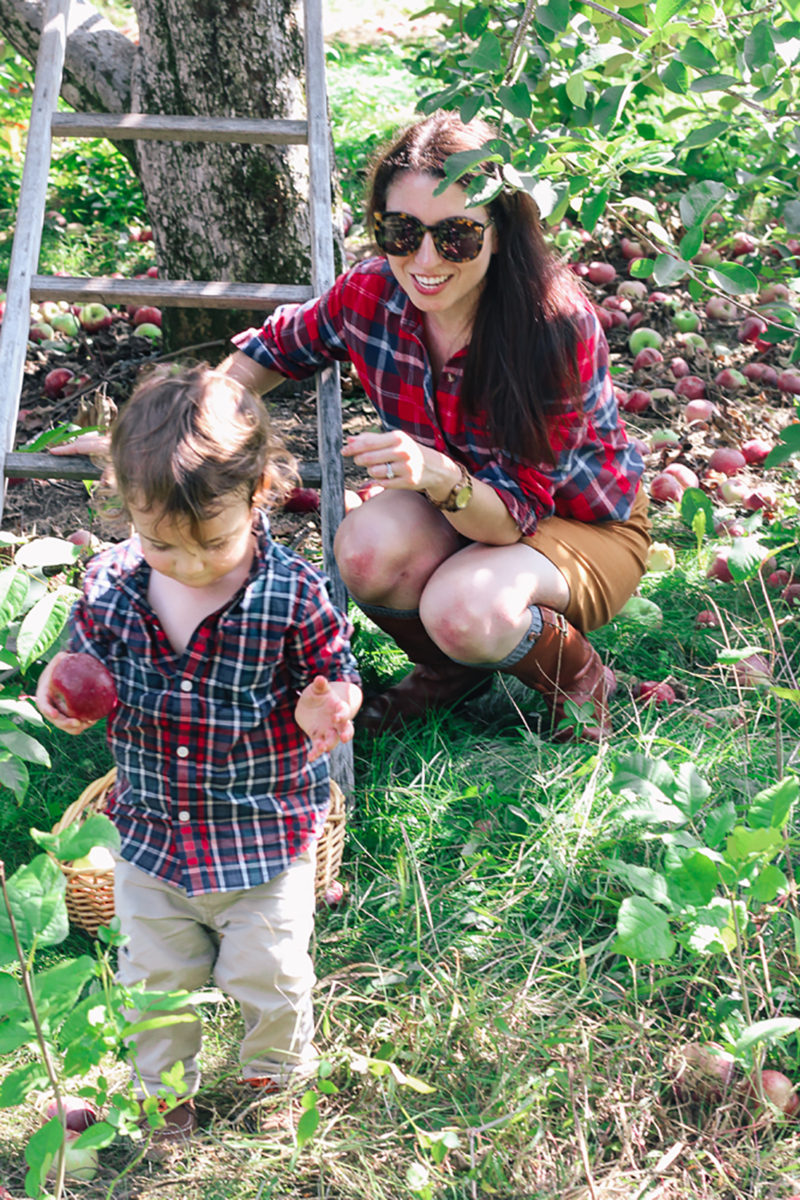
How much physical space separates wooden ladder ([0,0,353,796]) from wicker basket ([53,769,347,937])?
1.83 ft

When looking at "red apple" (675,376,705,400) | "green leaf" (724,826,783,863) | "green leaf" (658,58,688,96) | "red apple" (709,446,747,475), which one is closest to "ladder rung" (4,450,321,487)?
"green leaf" (658,58,688,96)

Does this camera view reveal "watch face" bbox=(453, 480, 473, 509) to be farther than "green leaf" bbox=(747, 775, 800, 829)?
Yes

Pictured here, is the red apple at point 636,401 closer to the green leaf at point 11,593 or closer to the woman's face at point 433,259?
the woman's face at point 433,259

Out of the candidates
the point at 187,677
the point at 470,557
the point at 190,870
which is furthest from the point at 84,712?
the point at 470,557

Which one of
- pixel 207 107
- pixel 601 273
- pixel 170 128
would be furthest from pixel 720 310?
pixel 170 128

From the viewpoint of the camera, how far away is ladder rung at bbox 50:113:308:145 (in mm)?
2658

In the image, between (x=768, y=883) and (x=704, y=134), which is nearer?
(x=768, y=883)

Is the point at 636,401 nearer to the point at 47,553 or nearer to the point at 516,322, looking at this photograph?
the point at 516,322

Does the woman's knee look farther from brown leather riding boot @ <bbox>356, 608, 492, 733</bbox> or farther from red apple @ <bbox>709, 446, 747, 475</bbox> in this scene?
red apple @ <bbox>709, 446, 747, 475</bbox>

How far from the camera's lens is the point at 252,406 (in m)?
1.71

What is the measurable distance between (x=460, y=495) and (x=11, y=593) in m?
0.83

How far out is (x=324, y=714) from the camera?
166 cm

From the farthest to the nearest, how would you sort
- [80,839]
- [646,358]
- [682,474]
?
[646,358] < [682,474] < [80,839]

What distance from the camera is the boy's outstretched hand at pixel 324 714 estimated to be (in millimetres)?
1653
